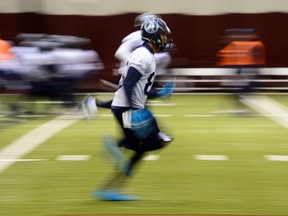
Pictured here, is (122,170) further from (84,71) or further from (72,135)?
Result: (84,71)

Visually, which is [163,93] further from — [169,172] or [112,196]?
[169,172]

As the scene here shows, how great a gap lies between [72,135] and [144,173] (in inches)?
142

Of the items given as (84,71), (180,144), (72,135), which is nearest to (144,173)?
(180,144)

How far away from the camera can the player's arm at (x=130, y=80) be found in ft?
22.7

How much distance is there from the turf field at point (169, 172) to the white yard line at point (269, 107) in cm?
33

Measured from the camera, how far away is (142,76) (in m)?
7.09

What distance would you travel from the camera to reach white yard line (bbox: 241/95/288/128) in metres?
14.5

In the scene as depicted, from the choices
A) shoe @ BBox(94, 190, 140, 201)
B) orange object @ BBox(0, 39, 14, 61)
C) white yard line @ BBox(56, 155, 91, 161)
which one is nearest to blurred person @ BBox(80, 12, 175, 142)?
shoe @ BBox(94, 190, 140, 201)

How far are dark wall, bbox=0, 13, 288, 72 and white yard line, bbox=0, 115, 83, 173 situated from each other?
631 centimetres

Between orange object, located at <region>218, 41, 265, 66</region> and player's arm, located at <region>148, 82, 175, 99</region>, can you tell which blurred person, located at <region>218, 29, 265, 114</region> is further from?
player's arm, located at <region>148, 82, 175, 99</region>

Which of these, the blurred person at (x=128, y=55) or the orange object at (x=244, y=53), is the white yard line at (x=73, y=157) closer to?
the blurred person at (x=128, y=55)

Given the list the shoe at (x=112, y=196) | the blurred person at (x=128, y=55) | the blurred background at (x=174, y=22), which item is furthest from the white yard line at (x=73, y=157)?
the blurred background at (x=174, y=22)

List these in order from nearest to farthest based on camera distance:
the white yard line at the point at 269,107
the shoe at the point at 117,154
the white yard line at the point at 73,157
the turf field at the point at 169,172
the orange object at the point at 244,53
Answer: the shoe at the point at 117,154 → the turf field at the point at 169,172 → the white yard line at the point at 73,157 → the white yard line at the point at 269,107 → the orange object at the point at 244,53

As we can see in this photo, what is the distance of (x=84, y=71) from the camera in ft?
51.6
